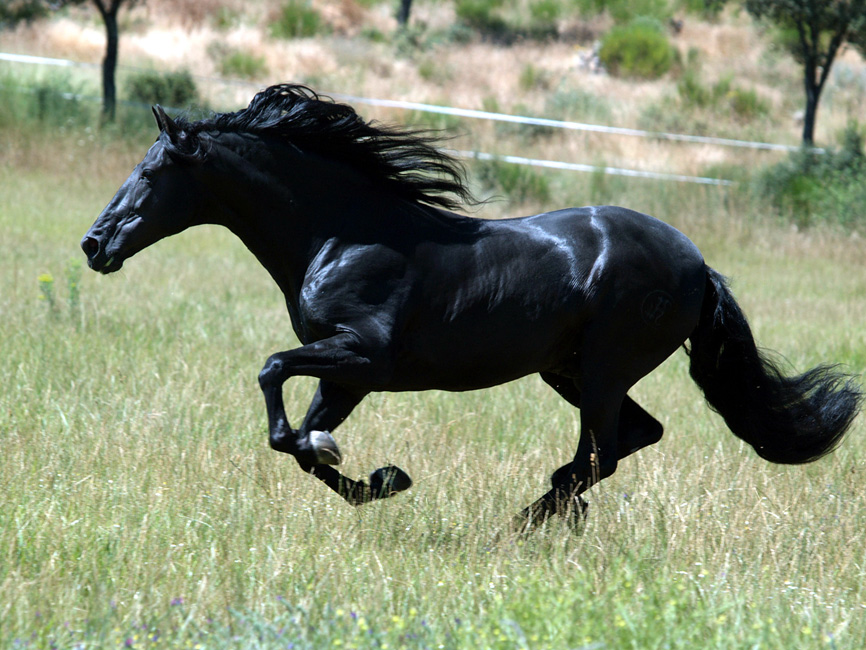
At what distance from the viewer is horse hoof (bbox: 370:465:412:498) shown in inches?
172

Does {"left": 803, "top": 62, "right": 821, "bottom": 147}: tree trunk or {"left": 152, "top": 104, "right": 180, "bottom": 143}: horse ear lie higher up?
{"left": 152, "top": 104, "right": 180, "bottom": 143}: horse ear

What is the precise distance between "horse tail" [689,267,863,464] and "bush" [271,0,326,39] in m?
33.6

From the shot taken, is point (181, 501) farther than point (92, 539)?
Yes

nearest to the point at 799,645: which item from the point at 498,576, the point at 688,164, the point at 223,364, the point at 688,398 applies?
the point at 498,576

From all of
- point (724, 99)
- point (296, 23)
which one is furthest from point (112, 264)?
point (296, 23)

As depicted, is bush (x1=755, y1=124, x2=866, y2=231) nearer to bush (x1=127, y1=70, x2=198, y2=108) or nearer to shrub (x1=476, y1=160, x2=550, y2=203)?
shrub (x1=476, y1=160, x2=550, y2=203)

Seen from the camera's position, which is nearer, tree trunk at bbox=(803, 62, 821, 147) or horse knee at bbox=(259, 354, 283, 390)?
horse knee at bbox=(259, 354, 283, 390)

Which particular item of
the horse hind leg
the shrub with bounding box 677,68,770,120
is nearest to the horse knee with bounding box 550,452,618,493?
the horse hind leg

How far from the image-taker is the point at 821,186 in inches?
739

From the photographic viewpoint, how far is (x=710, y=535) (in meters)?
4.59

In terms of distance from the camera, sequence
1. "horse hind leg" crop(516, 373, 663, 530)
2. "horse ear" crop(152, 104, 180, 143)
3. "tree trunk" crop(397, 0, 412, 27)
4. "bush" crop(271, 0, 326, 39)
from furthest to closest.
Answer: "tree trunk" crop(397, 0, 412, 27)
"bush" crop(271, 0, 326, 39)
"horse hind leg" crop(516, 373, 663, 530)
"horse ear" crop(152, 104, 180, 143)

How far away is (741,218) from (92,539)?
1539 cm

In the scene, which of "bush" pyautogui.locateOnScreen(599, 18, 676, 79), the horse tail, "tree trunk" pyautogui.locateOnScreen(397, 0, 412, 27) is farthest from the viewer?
"tree trunk" pyautogui.locateOnScreen(397, 0, 412, 27)

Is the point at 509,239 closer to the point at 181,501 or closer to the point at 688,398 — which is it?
the point at 181,501
